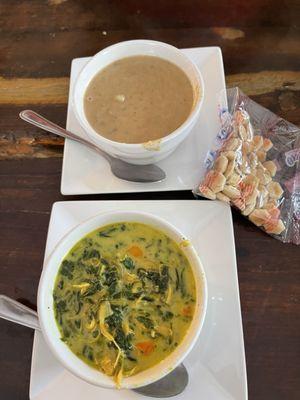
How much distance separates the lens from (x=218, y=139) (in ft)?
4.38

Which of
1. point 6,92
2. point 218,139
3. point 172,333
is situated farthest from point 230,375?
point 6,92

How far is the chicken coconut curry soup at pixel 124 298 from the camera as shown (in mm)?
1003

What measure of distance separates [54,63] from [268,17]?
819mm

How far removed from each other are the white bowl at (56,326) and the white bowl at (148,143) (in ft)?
0.79

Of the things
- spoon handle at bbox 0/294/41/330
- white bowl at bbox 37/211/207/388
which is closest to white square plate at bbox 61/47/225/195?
white bowl at bbox 37/211/207/388

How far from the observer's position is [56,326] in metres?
1.02

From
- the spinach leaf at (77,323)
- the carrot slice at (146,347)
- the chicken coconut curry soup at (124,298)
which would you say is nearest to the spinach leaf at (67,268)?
the chicken coconut curry soup at (124,298)

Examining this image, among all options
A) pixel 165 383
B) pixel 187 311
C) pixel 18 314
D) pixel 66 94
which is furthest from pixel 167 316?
pixel 66 94

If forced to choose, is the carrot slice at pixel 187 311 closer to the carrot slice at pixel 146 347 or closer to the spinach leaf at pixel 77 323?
the carrot slice at pixel 146 347

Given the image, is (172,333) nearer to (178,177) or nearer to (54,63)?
(178,177)

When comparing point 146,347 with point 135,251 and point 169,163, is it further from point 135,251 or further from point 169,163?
point 169,163

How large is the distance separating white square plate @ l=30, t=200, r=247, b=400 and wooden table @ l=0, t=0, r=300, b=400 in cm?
11

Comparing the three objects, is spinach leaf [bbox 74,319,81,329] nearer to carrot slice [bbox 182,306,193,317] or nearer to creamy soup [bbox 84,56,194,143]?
carrot slice [bbox 182,306,193,317]

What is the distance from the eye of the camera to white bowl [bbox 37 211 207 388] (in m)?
0.95
